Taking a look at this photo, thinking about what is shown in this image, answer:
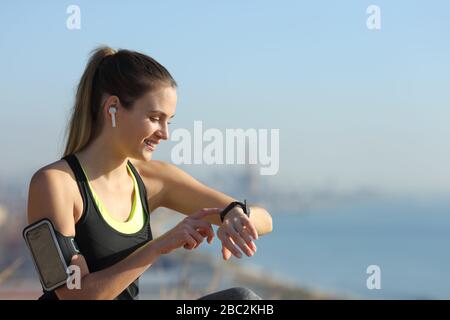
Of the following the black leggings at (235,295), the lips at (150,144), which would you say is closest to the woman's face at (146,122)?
the lips at (150,144)

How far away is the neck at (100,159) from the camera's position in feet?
7.79

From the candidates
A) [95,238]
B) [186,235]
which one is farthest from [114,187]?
[186,235]

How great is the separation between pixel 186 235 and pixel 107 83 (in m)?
0.57

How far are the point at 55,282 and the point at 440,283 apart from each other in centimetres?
3007

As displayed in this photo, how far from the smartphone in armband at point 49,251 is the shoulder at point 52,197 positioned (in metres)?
0.03

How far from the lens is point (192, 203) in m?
→ 2.65

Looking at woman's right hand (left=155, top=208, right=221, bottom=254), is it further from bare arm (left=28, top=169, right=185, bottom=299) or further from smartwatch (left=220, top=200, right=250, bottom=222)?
smartwatch (left=220, top=200, right=250, bottom=222)

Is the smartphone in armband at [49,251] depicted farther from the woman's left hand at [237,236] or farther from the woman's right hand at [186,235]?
the woman's left hand at [237,236]

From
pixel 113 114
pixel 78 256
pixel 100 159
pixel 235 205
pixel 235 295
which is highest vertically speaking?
pixel 113 114

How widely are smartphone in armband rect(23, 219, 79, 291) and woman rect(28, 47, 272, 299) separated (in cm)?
2

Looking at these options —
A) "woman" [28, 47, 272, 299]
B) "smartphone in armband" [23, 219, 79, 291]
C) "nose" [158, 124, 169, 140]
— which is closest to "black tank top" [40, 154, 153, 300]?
"woman" [28, 47, 272, 299]

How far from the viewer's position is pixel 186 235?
2.06 meters

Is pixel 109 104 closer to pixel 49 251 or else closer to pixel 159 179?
pixel 159 179

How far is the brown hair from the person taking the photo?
2354mm
